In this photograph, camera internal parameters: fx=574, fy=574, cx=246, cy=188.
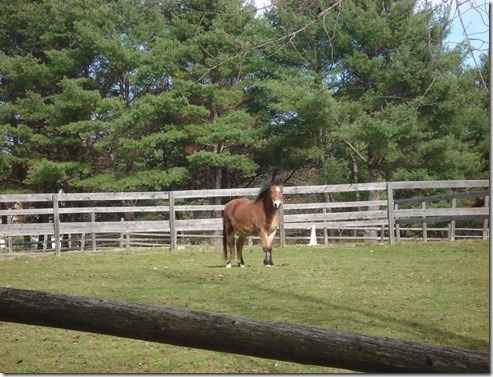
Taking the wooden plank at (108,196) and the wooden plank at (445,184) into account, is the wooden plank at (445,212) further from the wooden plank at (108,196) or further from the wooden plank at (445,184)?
the wooden plank at (108,196)

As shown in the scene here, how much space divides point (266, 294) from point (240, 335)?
5139 mm

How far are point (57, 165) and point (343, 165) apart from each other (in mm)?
11734

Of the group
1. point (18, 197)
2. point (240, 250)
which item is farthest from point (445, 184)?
point (18, 197)

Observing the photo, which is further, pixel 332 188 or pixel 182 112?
pixel 182 112

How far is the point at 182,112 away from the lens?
23.3 m

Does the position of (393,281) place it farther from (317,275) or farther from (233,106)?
(233,106)

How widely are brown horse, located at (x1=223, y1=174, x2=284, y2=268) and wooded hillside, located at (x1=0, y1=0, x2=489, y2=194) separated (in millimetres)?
9979

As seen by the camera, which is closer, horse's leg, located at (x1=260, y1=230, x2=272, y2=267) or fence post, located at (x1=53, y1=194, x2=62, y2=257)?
horse's leg, located at (x1=260, y1=230, x2=272, y2=267)

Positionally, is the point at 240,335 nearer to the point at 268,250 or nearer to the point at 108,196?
the point at 268,250

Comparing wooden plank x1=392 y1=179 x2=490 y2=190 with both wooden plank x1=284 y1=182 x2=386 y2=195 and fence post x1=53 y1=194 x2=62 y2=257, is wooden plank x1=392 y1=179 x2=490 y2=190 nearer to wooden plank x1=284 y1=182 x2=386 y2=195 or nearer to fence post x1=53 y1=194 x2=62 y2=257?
wooden plank x1=284 y1=182 x2=386 y2=195

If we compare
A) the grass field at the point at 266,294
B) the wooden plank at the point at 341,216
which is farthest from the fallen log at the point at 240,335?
the wooden plank at the point at 341,216

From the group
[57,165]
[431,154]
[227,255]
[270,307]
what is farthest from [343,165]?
[270,307]

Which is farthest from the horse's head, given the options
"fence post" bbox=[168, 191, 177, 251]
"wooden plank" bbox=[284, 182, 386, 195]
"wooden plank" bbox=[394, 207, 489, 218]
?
"wooden plank" bbox=[394, 207, 489, 218]

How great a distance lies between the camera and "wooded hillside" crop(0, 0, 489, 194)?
843 inches
